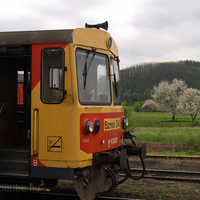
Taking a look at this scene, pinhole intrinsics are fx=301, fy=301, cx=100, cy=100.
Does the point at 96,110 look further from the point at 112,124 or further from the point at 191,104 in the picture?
the point at 191,104

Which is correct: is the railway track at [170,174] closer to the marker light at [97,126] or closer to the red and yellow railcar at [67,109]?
the red and yellow railcar at [67,109]

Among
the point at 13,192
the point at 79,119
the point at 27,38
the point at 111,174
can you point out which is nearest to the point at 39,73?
the point at 27,38

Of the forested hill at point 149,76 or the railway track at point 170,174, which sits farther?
the forested hill at point 149,76

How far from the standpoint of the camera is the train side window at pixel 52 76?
4.88 m

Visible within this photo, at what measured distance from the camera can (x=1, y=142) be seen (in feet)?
19.9

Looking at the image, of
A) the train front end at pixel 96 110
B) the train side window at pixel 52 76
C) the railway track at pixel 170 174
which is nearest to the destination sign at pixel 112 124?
the train front end at pixel 96 110

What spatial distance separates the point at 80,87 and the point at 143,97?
369 ft

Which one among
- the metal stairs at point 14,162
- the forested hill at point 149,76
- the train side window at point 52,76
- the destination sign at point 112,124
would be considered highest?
the forested hill at point 149,76

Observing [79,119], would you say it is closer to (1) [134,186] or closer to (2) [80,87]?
(2) [80,87]

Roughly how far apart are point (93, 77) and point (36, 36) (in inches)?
48.1

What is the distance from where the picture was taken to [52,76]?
4.86 meters

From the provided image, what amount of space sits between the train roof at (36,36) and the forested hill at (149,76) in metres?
108

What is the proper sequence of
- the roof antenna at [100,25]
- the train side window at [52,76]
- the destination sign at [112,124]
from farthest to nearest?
the roof antenna at [100,25], the destination sign at [112,124], the train side window at [52,76]

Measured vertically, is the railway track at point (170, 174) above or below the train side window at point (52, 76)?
below
